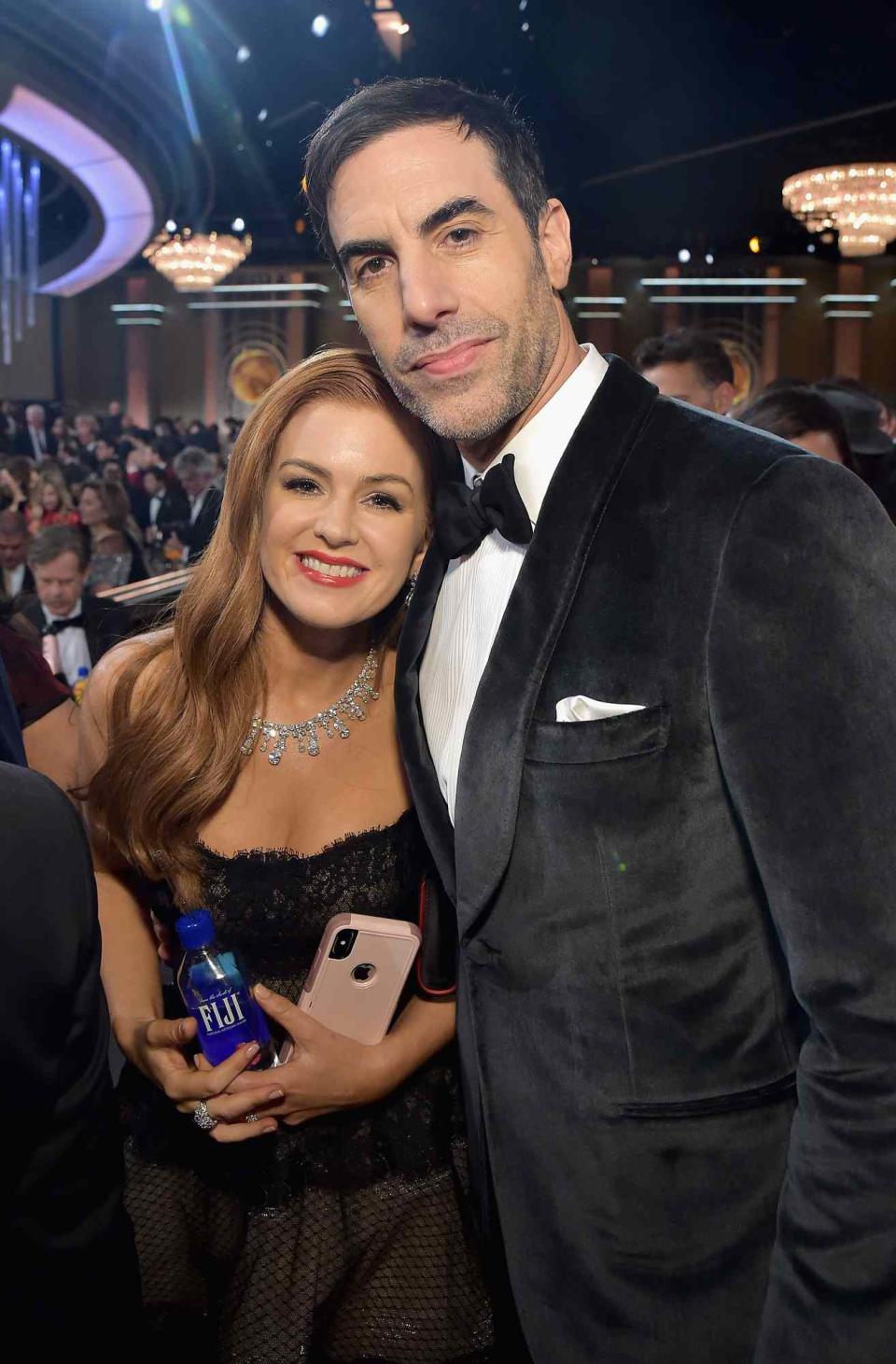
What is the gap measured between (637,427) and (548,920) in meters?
0.51

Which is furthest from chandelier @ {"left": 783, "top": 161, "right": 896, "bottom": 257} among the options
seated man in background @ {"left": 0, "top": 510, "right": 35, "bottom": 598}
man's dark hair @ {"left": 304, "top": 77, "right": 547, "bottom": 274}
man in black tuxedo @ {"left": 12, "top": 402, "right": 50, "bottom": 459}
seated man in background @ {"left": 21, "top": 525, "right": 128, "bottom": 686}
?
man's dark hair @ {"left": 304, "top": 77, "right": 547, "bottom": 274}

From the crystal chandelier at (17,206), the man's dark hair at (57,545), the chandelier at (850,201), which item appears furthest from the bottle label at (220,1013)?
the chandelier at (850,201)

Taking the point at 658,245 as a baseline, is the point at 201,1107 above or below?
below

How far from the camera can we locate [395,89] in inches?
52.0

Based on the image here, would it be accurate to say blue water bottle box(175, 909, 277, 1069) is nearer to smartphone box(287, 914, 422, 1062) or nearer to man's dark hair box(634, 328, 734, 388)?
smartphone box(287, 914, 422, 1062)

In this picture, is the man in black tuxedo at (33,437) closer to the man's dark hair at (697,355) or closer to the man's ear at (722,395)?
the man's dark hair at (697,355)

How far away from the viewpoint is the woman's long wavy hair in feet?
5.49

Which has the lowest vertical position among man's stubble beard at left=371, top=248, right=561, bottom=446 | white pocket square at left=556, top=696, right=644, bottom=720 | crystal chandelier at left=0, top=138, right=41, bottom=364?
white pocket square at left=556, top=696, right=644, bottom=720

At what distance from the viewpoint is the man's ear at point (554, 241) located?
1.35 m

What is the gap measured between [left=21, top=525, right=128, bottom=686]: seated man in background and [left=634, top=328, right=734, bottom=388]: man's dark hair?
2.22 metres

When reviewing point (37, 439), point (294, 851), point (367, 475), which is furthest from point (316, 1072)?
point (37, 439)

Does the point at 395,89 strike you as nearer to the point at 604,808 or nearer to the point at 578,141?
the point at 604,808

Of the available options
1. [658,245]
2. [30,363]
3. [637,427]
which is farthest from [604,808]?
[30,363]

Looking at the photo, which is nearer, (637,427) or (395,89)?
(637,427)
